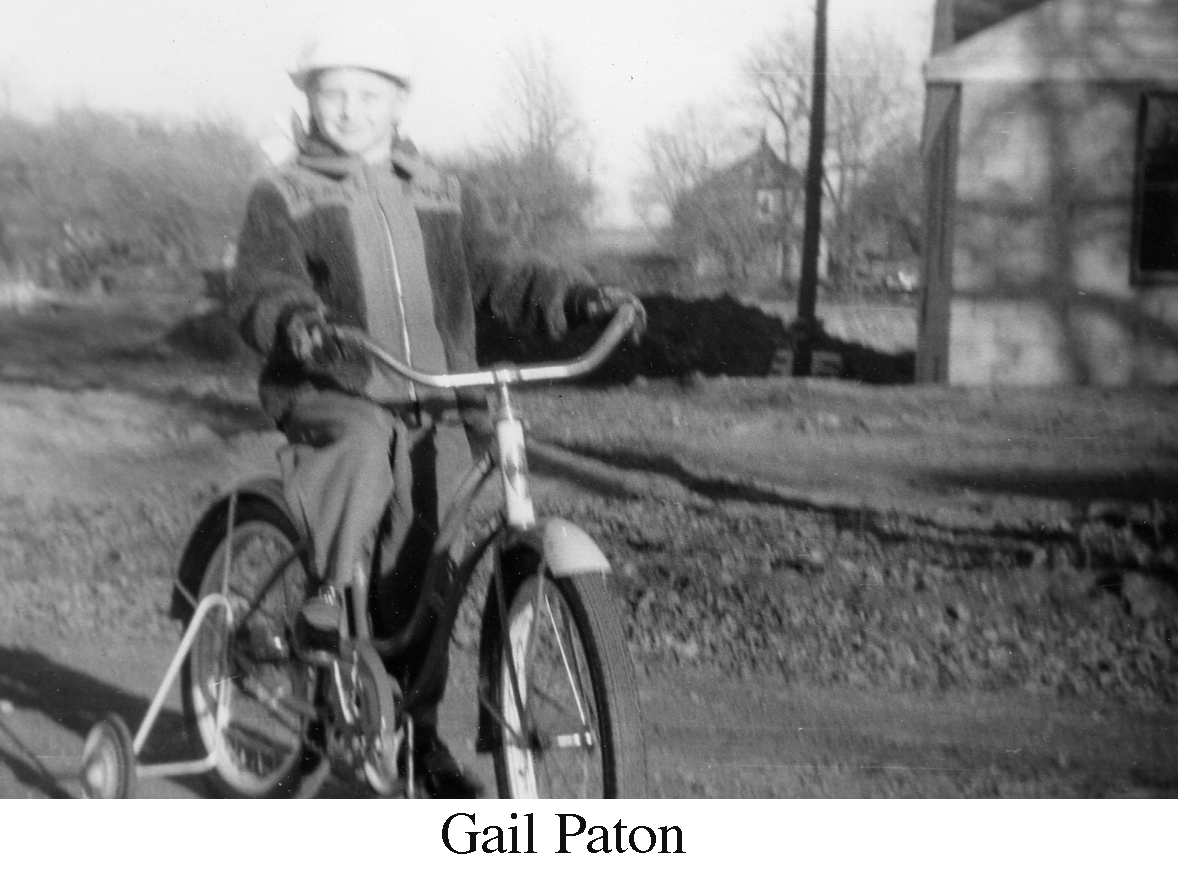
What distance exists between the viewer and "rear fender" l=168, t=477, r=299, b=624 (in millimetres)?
3869

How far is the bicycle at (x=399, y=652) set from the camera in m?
3.13

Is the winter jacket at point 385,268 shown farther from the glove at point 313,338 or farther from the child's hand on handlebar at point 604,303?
the glove at point 313,338

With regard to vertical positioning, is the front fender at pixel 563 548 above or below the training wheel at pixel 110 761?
above

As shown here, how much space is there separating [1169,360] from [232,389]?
2643 mm

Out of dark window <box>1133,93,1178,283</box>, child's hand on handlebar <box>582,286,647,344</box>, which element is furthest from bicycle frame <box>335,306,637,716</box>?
dark window <box>1133,93,1178,283</box>

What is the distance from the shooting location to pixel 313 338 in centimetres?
314

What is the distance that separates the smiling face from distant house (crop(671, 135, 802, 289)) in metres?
0.84

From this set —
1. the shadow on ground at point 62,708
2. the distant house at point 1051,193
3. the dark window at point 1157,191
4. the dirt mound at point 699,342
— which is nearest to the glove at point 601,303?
the dirt mound at point 699,342

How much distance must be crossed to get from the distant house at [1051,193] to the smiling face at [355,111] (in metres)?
1.49

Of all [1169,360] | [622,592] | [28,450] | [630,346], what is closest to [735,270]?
[630,346]

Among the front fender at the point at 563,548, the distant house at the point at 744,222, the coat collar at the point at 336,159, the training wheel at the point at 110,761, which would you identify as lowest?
the training wheel at the point at 110,761

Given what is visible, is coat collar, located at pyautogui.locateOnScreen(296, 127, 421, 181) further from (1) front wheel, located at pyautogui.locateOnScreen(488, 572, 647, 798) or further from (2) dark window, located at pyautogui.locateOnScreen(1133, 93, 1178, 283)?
(2) dark window, located at pyautogui.locateOnScreen(1133, 93, 1178, 283)
